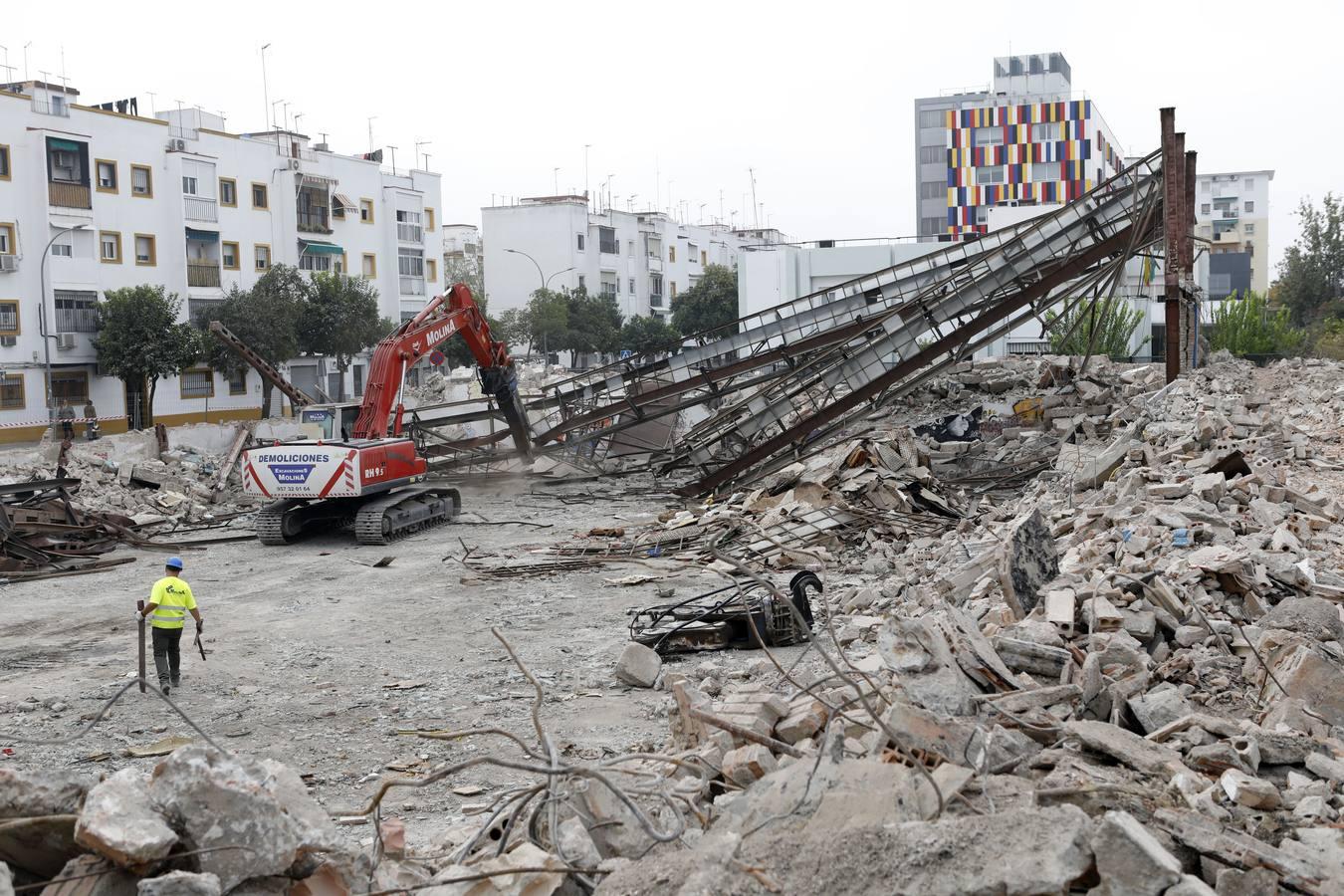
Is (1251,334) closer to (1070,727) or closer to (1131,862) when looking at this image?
(1070,727)

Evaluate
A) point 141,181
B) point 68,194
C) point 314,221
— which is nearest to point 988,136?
point 314,221

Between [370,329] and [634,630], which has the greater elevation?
[370,329]

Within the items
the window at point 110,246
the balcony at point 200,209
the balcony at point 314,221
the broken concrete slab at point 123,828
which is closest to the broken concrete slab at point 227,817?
the broken concrete slab at point 123,828

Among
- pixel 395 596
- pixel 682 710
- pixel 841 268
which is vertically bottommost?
pixel 395 596

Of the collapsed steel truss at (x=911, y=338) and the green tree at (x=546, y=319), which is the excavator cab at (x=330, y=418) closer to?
the collapsed steel truss at (x=911, y=338)

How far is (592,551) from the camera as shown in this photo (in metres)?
18.9

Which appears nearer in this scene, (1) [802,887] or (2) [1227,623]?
(1) [802,887]

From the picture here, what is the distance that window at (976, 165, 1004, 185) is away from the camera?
92875 millimetres

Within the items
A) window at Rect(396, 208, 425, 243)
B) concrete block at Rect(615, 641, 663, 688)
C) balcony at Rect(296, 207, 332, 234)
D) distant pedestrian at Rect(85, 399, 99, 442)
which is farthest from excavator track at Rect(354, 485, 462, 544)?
window at Rect(396, 208, 425, 243)

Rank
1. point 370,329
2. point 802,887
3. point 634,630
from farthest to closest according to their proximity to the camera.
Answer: point 370,329, point 634,630, point 802,887

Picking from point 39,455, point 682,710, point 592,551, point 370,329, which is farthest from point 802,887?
point 370,329

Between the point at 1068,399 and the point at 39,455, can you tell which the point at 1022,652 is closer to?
the point at 1068,399

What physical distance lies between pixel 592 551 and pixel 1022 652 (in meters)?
11.4

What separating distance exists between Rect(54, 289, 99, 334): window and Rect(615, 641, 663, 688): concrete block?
1498 inches
